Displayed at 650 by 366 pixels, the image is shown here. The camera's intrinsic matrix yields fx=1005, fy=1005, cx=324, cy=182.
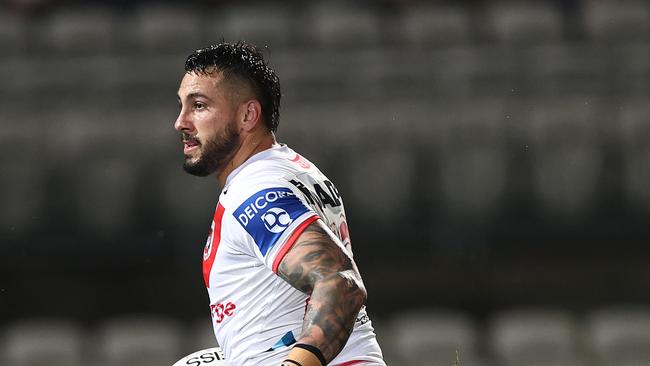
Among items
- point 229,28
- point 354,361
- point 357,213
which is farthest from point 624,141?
point 354,361

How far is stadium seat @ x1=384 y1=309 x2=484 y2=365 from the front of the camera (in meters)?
6.60

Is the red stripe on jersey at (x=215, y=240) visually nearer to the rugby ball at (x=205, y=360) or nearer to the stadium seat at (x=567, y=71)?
the rugby ball at (x=205, y=360)

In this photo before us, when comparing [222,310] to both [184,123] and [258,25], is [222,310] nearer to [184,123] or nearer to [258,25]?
[184,123]

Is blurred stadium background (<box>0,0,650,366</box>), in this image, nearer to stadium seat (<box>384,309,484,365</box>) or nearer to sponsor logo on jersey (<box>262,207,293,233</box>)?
stadium seat (<box>384,309,484,365</box>)

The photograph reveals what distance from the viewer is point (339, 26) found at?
8836 millimetres

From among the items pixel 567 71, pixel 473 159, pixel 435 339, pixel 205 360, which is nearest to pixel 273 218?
pixel 205 360

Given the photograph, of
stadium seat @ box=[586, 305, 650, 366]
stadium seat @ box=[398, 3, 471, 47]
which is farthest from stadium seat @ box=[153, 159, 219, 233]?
stadium seat @ box=[586, 305, 650, 366]

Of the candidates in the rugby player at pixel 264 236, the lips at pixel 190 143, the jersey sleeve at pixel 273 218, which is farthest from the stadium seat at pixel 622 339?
the jersey sleeve at pixel 273 218

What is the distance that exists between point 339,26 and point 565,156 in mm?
2385

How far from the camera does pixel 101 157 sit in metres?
7.79

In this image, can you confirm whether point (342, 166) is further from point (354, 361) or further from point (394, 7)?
point (354, 361)

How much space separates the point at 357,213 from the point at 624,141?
6.95ft

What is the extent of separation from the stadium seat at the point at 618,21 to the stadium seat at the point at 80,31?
4.19 m

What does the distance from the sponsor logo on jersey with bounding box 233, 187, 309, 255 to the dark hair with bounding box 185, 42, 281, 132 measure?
46 cm
